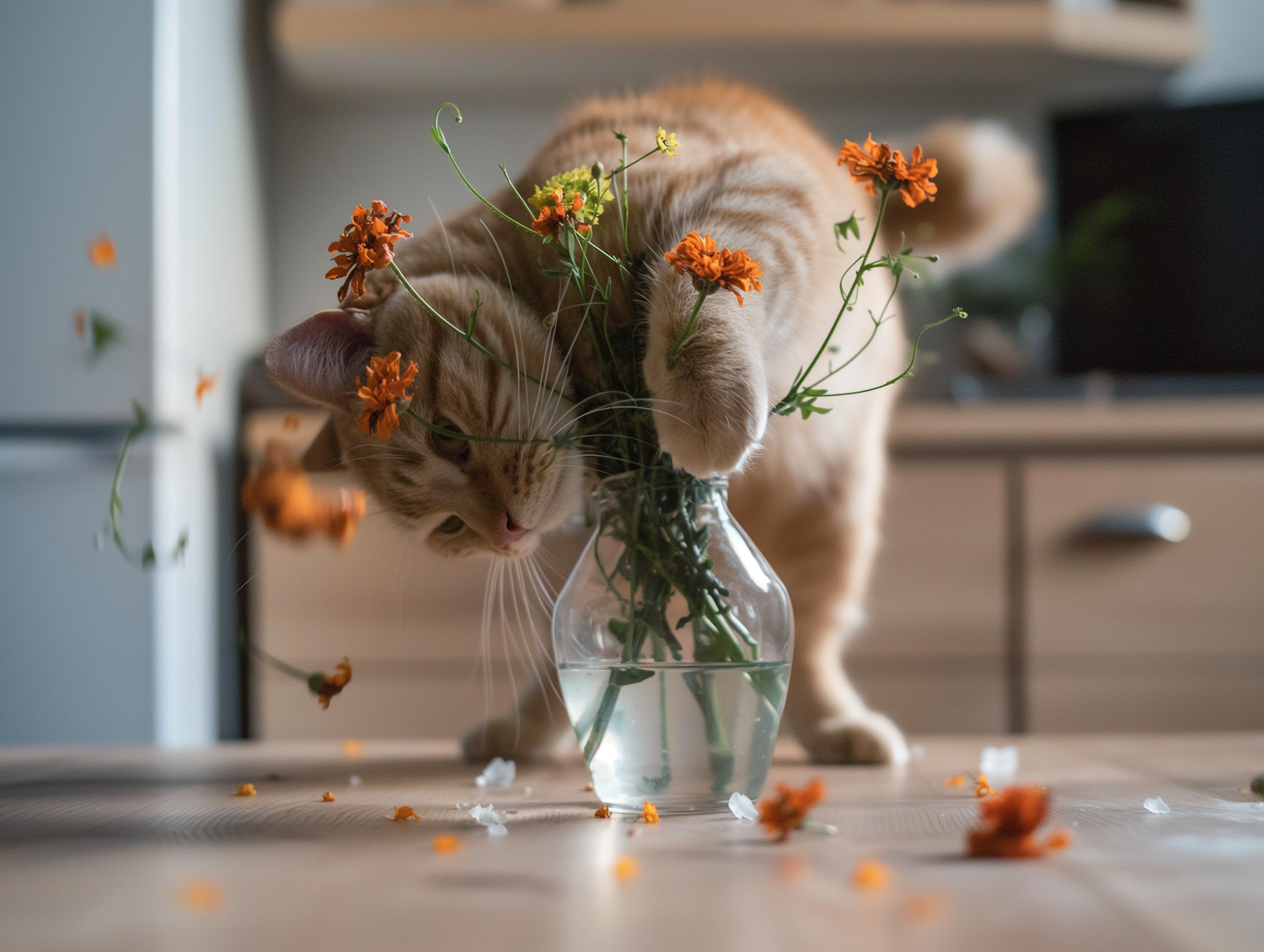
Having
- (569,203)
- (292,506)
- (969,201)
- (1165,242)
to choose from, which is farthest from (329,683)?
(1165,242)

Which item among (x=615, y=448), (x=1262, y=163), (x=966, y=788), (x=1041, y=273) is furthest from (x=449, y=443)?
(x=1262, y=163)

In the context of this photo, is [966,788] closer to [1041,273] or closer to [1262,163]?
[1041,273]

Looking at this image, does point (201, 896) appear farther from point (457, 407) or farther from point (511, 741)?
point (511, 741)

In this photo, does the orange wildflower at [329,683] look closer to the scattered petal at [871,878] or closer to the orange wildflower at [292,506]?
the orange wildflower at [292,506]

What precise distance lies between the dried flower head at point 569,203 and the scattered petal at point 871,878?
36 centimetres

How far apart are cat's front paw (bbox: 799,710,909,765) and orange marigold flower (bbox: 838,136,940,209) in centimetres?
53

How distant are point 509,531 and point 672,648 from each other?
24cm

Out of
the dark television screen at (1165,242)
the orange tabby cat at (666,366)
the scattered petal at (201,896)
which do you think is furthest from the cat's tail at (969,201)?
the scattered petal at (201,896)

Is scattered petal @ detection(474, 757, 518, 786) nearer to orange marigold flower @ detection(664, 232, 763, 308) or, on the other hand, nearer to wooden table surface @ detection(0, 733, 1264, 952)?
wooden table surface @ detection(0, 733, 1264, 952)

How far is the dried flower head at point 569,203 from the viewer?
1.98ft

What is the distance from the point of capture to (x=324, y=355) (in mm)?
852

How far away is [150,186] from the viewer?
1712 millimetres

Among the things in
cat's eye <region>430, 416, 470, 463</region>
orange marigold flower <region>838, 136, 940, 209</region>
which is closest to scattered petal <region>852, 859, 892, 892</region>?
orange marigold flower <region>838, 136, 940, 209</region>

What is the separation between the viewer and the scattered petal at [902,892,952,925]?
42 centimetres
